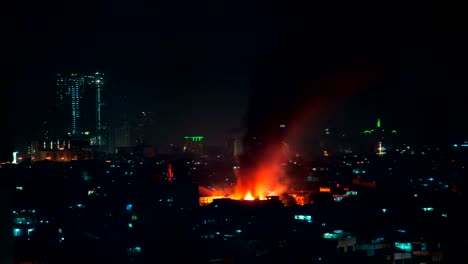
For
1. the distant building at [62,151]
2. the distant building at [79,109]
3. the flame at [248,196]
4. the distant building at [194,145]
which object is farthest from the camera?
the distant building at [194,145]

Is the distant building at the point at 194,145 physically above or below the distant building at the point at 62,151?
above

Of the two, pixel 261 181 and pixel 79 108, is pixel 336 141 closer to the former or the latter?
pixel 79 108

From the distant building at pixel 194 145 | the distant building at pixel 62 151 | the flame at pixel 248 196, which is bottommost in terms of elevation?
the flame at pixel 248 196

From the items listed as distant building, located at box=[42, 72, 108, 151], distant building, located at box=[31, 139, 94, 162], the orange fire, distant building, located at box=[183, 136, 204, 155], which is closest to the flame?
the orange fire

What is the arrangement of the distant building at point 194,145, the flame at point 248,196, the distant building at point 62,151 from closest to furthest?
the flame at point 248,196
the distant building at point 62,151
the distant building at point 194,145

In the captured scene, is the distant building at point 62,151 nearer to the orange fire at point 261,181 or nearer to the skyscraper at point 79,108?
the skyscraper at point 79,108

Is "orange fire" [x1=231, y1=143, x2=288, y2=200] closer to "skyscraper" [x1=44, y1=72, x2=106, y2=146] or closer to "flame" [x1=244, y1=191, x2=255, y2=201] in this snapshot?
"flame" [x1=244, y1=191, x2=255, y2=201]

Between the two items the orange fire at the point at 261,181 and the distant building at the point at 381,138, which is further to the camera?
the distant building at the point at 381,138

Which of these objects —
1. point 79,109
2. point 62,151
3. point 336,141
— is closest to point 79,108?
point 79,109

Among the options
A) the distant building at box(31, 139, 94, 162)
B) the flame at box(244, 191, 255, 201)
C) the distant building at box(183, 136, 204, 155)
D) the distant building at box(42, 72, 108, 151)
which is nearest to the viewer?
the flame at box(244, 191, 255, 201)

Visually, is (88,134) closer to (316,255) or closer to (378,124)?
(378,124)

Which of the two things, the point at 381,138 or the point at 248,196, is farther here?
the point at 381,138

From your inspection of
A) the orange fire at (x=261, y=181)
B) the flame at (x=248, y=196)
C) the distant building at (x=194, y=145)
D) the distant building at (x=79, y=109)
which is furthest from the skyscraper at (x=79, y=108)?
the flame at (x=248, y=196)
